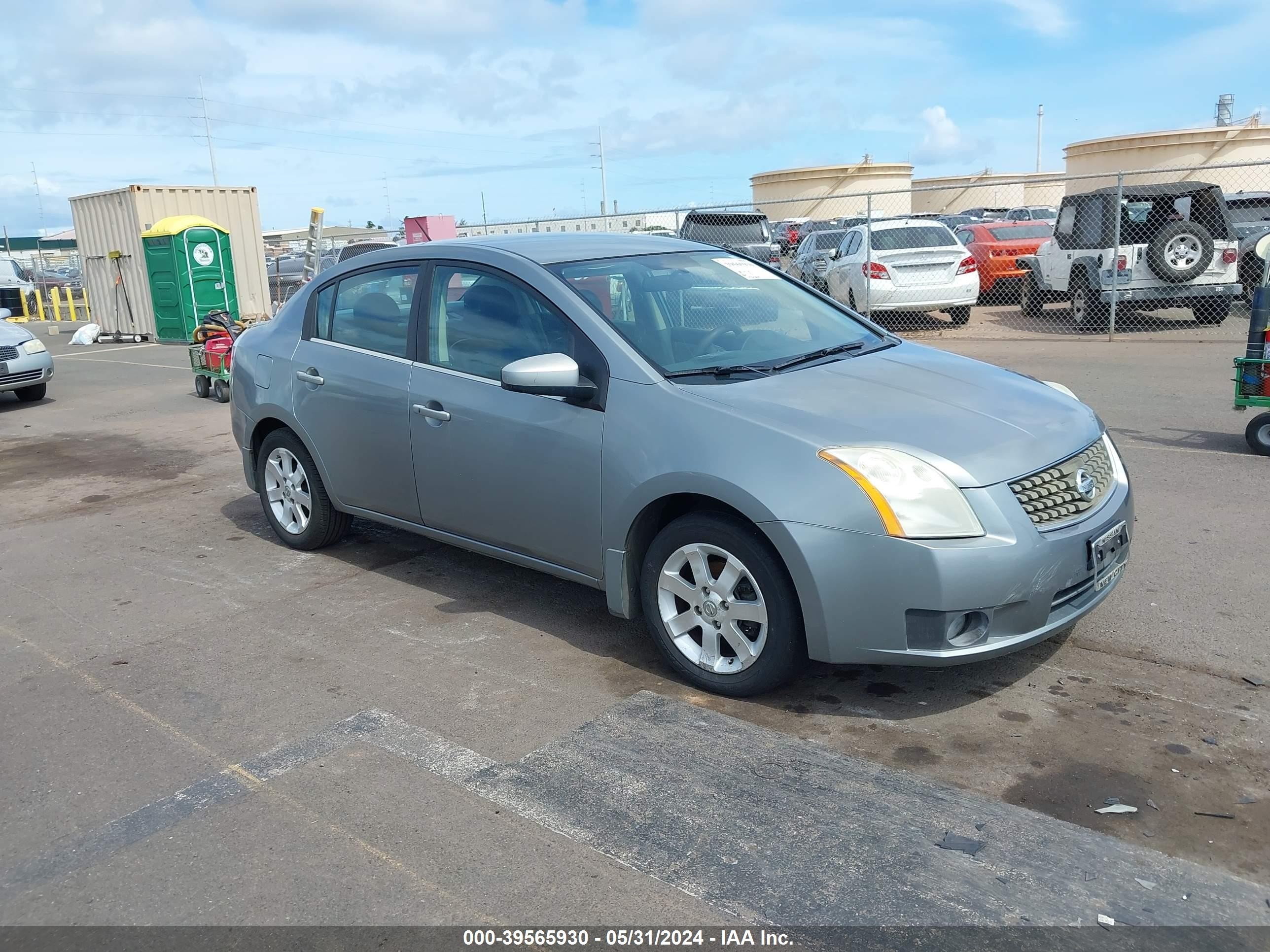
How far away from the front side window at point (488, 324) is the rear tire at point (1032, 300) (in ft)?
44.6

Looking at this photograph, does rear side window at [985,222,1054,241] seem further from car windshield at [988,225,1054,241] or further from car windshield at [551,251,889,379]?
car windshield at [551,251,889,379]

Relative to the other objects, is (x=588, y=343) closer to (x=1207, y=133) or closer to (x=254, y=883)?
(x=254, y=883)

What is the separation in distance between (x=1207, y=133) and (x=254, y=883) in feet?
138

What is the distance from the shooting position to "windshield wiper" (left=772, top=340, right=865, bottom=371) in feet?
14.8

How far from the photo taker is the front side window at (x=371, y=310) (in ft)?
17.3

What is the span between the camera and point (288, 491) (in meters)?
→ 6.21

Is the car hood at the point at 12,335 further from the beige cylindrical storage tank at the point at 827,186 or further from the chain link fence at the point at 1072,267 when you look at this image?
the beige cylindrical storage tank at the point at 827,186

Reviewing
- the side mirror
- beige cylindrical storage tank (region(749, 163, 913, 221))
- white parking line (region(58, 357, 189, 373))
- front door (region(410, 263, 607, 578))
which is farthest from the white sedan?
beige cylindrical storage tank (region(749, 163, 913, 221))

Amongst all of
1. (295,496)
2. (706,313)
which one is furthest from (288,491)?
(706,313)

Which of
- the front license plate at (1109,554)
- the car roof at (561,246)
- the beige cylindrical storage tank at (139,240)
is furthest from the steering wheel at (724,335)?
the beige cylindrical storage tank at (139,240)

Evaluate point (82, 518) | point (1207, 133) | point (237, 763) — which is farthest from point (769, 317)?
point (1207, 133)

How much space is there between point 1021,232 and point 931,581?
704 inches

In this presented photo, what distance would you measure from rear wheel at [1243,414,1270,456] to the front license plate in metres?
3.95

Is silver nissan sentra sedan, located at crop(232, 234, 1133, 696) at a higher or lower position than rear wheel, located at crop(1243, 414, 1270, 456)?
higher
